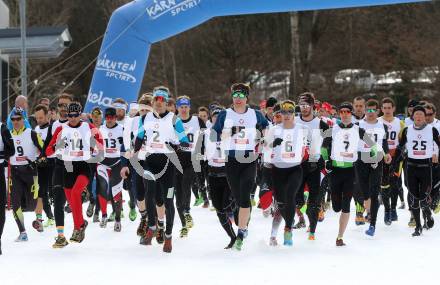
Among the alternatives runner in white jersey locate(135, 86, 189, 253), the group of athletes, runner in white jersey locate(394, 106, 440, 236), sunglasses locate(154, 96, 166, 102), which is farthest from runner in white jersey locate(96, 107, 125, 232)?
runner in white jersey locate(394, 106, 440, 236)

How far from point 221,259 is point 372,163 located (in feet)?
9.76

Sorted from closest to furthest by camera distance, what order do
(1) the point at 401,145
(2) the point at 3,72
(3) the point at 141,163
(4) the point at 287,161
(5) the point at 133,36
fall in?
(4) the point at 287,161 → (3) the point at 141,163 → (1) the point at 401,145 → (5) the point at 133,36 → (2) the point at 3,72

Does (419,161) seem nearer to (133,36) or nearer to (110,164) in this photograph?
(110,164)

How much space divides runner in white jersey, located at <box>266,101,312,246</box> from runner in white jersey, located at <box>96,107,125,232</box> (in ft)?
9.48

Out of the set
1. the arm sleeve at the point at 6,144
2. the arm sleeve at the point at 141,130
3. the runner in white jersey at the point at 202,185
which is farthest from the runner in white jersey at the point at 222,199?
the runner in white jersey at the point at 202,185

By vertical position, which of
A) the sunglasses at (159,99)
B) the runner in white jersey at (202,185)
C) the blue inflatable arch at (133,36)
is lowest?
the runner in white jersey at (202,185)

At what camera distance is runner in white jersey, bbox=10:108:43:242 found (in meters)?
9.50

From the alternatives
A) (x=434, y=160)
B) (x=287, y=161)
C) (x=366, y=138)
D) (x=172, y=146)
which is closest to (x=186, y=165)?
(x=172, y=146)

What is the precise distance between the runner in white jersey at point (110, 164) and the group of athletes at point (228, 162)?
0.7 inches

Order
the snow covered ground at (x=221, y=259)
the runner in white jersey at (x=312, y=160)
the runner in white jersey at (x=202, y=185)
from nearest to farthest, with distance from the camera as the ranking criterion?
the snow covered ground at (x=221, y=259)
the runner in white jersey at (x=312, y=160)
the runner in white jersey at (x=202, y=185)

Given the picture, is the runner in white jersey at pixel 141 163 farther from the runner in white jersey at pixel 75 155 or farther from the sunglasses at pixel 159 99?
the runner in white jersey at pixel 75 155

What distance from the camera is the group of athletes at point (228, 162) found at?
27.2ft

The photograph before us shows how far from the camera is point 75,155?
8602 mm

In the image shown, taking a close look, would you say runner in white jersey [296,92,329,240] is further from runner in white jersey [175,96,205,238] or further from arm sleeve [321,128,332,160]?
runner in white jersey [175,96,205,238]
